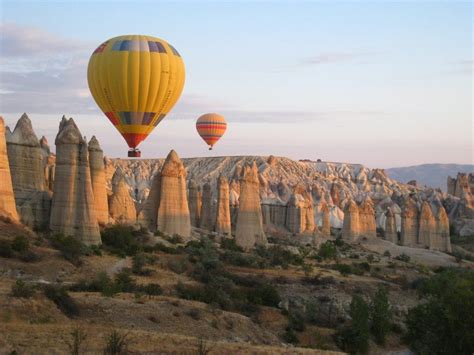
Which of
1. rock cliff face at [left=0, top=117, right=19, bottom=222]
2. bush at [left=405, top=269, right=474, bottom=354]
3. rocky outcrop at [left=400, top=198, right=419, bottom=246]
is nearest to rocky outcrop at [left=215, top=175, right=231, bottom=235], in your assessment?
rocky outcrop at [left=400, top=198, right=419, bottom=246]

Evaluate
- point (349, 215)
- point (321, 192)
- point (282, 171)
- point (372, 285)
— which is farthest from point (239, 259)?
point (282, 171)

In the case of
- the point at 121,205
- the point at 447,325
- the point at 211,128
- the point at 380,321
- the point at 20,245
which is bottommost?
the point at 380,321

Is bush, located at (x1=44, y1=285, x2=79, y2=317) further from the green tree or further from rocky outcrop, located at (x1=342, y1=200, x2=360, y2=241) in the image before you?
rocky outcrop, located at (x1=342, y1=200, x2=360, y2=241)

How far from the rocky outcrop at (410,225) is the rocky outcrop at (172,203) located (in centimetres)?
3619

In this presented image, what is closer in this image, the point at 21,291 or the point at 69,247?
the point at 21,291

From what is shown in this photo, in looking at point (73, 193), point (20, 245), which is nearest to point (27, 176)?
point (73, 193)

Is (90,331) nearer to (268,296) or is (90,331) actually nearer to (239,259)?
(268,296)

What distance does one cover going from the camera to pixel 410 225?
80.0 m

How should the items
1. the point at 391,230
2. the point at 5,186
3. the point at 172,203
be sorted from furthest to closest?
the point at 391,230 < the point at 172,203 < the point at 5,186

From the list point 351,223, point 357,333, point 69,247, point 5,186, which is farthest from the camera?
point 351,223

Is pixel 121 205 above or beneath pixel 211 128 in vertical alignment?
beneath

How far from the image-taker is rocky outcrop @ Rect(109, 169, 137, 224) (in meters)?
44.8

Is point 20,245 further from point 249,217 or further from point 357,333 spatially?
point 249,217

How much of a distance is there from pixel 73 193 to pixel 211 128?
147 feet
